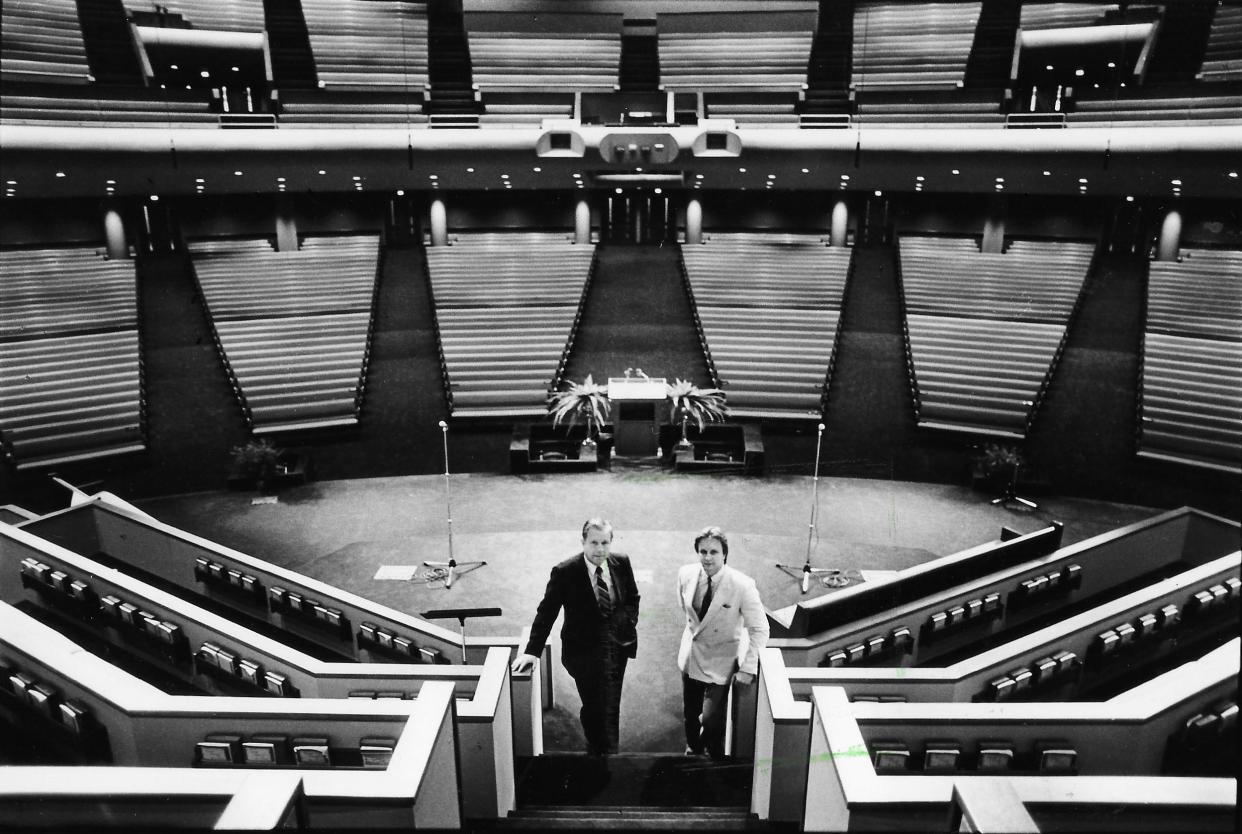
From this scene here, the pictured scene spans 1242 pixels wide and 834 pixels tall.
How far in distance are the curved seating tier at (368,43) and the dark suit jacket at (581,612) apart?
48.1 feet

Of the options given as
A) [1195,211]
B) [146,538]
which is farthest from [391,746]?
[1195,211]

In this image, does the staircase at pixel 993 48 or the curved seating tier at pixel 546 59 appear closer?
the staircase at pixel 993 48

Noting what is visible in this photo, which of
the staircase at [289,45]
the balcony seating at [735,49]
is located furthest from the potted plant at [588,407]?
the staircase at [289,45]

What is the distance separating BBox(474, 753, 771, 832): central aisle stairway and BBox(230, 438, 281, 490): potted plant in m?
6.51

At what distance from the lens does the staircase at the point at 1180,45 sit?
14602mm

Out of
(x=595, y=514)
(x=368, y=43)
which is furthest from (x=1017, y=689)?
(x=368, y=43)

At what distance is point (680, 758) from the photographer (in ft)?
13.4

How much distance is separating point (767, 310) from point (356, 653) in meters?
9.26

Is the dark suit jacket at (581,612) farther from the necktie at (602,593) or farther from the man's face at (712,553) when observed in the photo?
the man's face at (712,553)

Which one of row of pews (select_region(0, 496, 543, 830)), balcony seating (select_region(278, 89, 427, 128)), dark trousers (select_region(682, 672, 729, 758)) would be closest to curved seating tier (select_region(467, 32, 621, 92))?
balcony seating (select_region(278, 89, 427, 128))

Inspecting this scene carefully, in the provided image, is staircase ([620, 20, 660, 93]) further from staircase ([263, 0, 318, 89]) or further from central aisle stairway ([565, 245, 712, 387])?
staircase ([263, 0, 318, 89])

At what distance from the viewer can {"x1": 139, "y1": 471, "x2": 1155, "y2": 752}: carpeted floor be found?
23.1 feet

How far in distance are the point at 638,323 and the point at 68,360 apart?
811 centimetres

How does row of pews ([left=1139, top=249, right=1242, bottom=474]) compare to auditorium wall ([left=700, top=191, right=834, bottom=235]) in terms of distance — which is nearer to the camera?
row of pews ([left=1139, top=249, right=1242, bottom=474])
